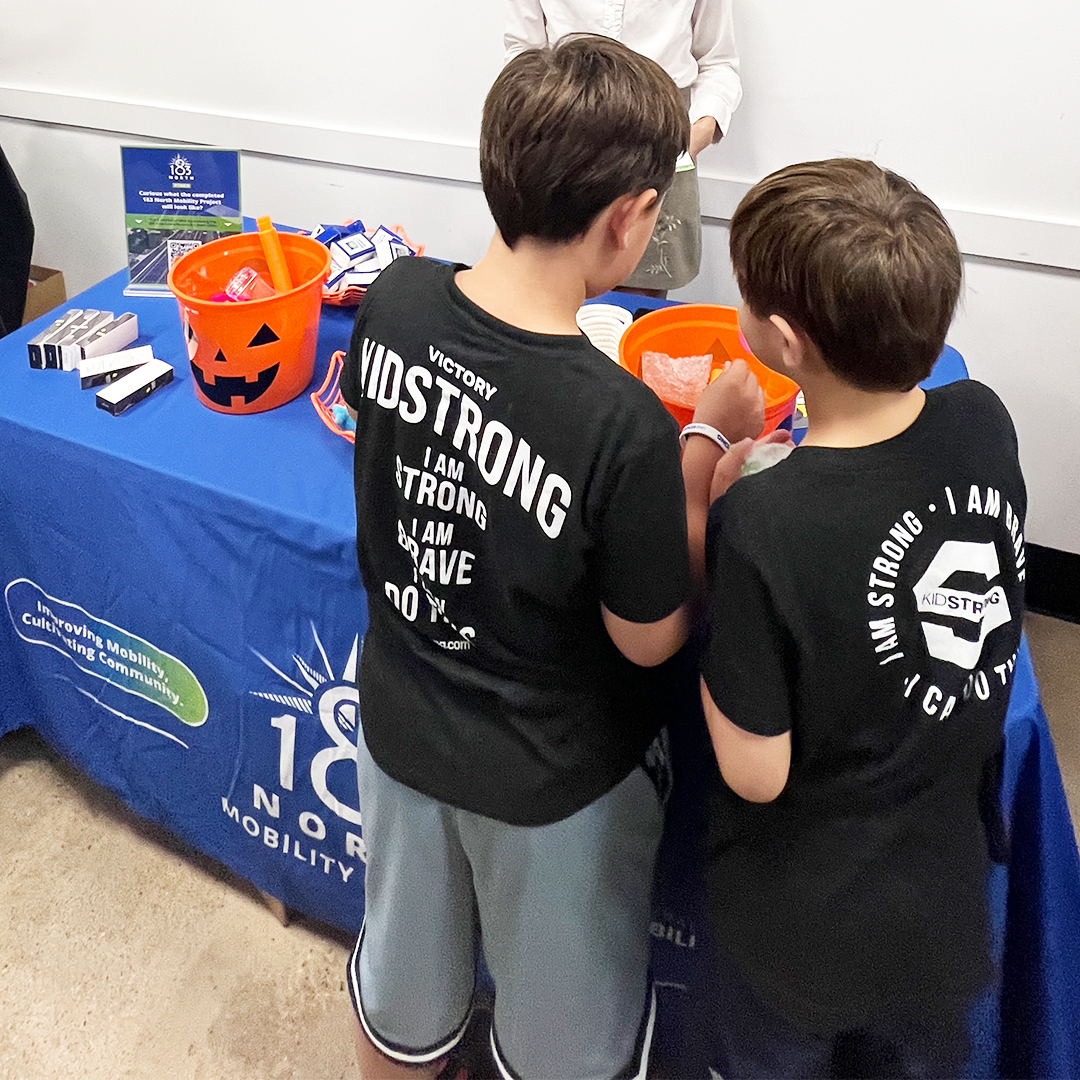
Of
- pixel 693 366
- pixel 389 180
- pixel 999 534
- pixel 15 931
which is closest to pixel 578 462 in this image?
pixel 999 534

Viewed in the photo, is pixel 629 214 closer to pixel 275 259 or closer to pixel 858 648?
pixel 858 648

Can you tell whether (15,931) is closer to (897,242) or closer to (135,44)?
(897,242)

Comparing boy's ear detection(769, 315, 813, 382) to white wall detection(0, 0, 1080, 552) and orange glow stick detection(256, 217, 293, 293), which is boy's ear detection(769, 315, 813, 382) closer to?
orange glow stick detection(256, 217, 293, 293)

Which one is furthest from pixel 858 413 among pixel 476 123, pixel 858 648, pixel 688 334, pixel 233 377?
pixel 476 123

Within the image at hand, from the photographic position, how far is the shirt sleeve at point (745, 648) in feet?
2.26

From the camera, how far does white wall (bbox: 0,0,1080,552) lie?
6.18 feet

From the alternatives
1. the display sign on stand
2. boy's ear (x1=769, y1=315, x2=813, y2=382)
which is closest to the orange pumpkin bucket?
the display sign on stand

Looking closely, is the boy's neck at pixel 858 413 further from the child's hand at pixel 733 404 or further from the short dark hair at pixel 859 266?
the child's hand at pixel 733 404

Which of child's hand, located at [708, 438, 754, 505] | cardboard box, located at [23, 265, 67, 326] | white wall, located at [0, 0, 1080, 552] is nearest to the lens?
child's hand, located at [708, 438, 754, 505]

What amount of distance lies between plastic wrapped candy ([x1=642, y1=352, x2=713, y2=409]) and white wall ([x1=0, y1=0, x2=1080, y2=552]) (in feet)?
3.81

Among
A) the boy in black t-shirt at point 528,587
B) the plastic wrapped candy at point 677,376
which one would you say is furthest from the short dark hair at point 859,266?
the plastic wrapped candy at point 677,376

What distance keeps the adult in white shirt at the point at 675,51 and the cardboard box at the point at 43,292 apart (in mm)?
1708

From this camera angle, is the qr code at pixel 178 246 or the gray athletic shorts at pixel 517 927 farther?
the qr code at pixel 178 246

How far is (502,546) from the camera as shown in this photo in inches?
30.7
